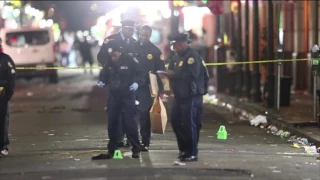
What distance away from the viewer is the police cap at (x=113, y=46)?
10116mm

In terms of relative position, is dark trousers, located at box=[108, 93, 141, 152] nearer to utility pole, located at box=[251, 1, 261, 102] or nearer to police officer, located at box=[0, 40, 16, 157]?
police officer, located at box=[0, 40, 16, 157]

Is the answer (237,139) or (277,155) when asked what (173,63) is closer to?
(277,155)

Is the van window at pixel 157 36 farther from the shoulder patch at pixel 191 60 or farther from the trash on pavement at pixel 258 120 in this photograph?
the shoulder patch at pixel 191 60

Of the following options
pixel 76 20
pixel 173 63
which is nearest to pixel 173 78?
pixel 173 63

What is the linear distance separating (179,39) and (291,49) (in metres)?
14.8

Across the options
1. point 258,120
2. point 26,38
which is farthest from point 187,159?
point 26,38

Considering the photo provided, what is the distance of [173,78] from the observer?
984 centimetres

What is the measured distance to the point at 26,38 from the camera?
1203 inches

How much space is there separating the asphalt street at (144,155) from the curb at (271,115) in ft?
1.41

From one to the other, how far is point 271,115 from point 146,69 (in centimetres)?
532

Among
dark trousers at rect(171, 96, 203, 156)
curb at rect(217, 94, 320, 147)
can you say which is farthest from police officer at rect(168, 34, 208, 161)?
curb at rect(217, 94, 320, 147)

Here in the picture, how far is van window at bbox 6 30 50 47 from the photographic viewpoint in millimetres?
30453

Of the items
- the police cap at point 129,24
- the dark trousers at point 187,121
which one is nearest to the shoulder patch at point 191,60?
the dark trousers at point 187,121

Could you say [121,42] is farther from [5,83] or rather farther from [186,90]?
[5,83]
